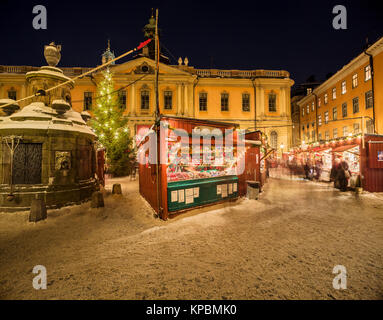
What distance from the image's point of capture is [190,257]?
11.9 ft

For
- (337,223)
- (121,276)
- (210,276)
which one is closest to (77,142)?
(121,276)

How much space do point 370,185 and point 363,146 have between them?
229 cm

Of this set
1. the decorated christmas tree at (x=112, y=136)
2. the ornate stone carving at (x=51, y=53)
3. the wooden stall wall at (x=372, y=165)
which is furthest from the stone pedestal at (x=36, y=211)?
the wooden stall wall at (x=372, y=165)

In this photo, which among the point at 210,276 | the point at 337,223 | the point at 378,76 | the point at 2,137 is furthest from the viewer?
the point at 378,76

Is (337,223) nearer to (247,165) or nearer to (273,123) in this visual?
(247,165)

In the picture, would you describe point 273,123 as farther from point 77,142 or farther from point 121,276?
point 121,276

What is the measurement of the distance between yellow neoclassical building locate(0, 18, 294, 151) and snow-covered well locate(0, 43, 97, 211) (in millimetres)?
16789

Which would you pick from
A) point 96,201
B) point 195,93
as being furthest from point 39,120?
point 195,93

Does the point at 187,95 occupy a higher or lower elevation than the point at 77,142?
higher

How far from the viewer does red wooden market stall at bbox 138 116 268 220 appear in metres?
6.02

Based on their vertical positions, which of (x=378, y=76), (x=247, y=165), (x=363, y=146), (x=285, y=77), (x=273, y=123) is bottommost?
(x=247, y=165)

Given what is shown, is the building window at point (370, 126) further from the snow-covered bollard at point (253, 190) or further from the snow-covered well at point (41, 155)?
the snow-covered well at point (41, 155)
